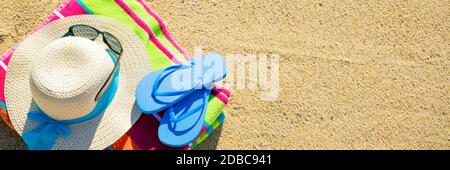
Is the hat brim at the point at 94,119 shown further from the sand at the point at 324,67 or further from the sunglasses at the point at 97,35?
the sand at the point at 324,67

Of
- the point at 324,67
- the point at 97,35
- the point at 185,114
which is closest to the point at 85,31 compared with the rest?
the point at 97,35

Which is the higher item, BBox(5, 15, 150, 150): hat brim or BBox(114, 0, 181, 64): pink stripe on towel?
BBox(114, 0, 181, 64): pink stripe on towel

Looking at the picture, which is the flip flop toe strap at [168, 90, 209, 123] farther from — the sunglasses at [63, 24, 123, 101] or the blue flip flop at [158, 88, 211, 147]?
the sunglasses at [63, 24, 123, 101]

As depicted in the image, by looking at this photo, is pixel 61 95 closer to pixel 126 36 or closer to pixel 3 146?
pixel 126 36

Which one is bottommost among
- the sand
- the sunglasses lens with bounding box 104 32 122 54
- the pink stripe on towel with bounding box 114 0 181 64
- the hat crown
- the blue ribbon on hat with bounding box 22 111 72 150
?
the blue ribbon on hat with bounding box 22 111 72 150

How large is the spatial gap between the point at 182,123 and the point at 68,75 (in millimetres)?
545

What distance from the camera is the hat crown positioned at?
1.88m

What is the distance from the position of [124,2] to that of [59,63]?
2.00 ft

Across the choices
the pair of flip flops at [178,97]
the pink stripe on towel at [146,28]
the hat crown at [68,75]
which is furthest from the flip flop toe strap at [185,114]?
the hat crown at [68,75]

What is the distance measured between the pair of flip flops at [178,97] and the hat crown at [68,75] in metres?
0.29

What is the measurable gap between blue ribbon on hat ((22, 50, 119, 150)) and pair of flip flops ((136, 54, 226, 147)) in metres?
0.14

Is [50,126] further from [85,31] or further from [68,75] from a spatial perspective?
[85,31]

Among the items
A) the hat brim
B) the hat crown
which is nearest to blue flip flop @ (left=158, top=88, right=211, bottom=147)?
the hat brim

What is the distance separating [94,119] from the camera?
212 centimetres
